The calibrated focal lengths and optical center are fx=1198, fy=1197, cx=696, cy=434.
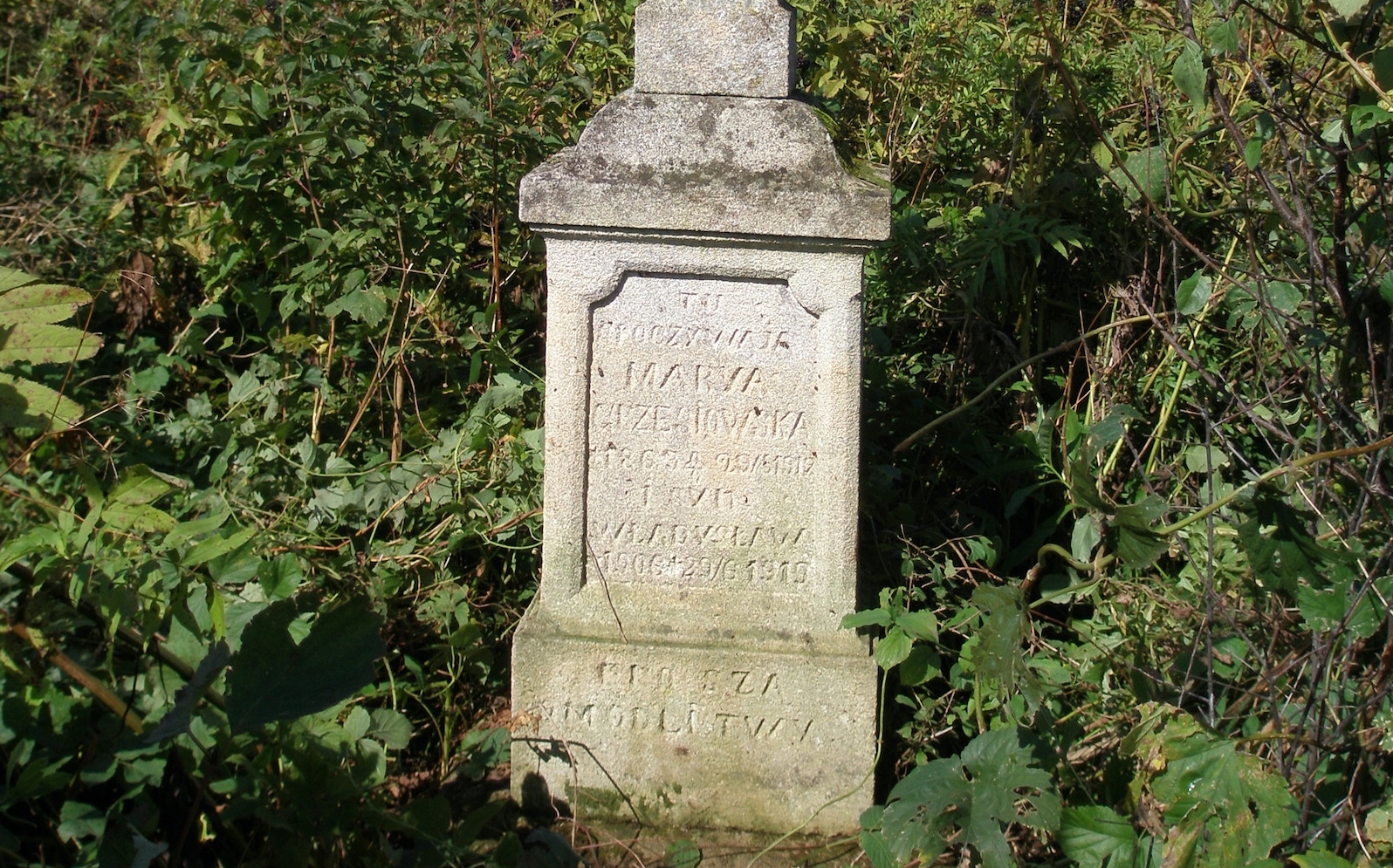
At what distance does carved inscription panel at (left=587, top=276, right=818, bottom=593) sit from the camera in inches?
96.7

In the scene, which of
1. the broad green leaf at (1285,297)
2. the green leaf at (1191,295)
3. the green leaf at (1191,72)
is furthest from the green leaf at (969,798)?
the green leaf at (1191,72)

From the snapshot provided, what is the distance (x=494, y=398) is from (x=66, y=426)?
1462 millimetres

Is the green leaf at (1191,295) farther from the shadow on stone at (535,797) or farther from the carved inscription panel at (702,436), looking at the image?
the shadow on stone at (535,797)

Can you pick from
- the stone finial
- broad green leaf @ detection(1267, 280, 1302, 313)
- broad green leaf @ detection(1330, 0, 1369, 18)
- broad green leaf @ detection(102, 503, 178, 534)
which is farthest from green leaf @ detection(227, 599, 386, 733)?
broad green leaf @ detection(1267, 280, 1302, 313)

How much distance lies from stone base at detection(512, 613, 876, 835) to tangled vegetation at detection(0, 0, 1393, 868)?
0.14m

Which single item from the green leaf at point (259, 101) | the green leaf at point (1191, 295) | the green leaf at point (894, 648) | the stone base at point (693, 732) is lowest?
the stone base at point (693, 732)

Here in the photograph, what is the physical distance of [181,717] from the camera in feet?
5.26

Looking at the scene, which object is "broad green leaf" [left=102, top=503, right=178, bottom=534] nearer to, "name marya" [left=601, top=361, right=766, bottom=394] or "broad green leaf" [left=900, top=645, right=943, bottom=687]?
"name marya" [left=601, top=361, right=766, bottom=394]

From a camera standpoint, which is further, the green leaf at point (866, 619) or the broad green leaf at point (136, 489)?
the green leaf at point (866, 619)

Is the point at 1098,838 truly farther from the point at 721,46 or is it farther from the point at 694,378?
the point at 721,46

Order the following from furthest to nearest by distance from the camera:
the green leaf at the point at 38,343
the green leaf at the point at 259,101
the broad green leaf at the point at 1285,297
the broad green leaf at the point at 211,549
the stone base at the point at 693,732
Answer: the green leaf at the point at 259,101, the stone base at the point at 693,732, the broad green leaf at the point at 1285,297, the broad green leaf at the point at 211,549, the green leaf at the point at 38,343

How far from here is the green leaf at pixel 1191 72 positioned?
196 cm

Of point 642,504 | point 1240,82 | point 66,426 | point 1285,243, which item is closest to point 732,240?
point 642,504

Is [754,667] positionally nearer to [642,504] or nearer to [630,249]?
[642,504]
